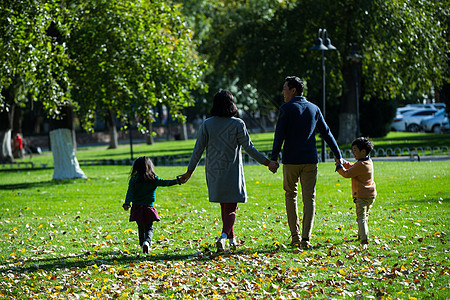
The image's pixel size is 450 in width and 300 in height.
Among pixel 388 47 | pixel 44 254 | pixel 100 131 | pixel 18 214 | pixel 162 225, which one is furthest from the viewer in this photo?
pixel 100 131

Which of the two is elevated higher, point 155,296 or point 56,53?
point 56,53

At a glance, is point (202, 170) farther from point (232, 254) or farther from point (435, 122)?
point (435, 122)

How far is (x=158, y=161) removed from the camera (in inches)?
1060

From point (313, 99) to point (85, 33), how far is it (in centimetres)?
1626

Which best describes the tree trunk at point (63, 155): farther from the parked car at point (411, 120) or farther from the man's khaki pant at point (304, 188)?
the parked car at point (411, 120)

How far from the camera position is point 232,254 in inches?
301

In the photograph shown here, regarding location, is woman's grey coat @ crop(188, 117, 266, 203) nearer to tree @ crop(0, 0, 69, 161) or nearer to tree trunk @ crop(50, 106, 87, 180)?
tree @ crop(0, 0, 69, 161)

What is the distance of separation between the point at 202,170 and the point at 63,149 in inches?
174

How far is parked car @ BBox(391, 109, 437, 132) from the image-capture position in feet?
142

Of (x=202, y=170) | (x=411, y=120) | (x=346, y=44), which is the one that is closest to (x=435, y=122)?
(x=411, y=120)

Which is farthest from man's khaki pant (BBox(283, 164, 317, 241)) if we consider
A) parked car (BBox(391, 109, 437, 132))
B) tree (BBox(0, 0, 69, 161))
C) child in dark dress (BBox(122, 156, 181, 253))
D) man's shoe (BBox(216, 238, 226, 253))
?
parked car (BBox(391, 109, 437, 132))

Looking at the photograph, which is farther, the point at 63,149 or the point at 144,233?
the point at 63,149

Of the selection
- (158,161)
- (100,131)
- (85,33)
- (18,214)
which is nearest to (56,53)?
(85,33)

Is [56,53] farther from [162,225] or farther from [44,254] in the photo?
[44,254]
